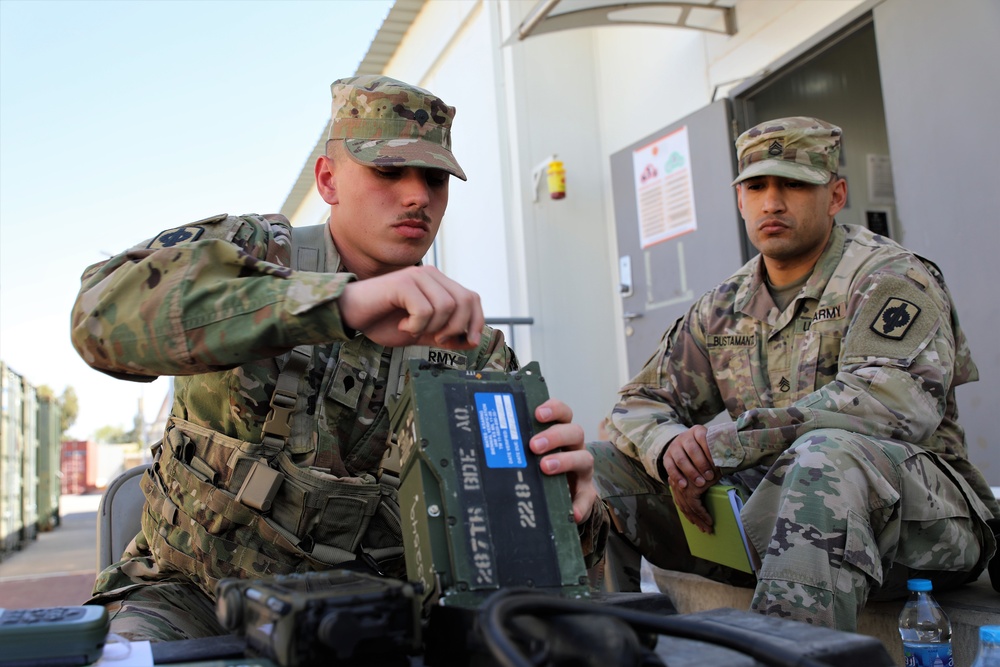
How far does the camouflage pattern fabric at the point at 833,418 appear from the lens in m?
1.79

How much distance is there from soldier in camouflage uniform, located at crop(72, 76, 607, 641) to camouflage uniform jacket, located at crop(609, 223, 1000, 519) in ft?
2.46

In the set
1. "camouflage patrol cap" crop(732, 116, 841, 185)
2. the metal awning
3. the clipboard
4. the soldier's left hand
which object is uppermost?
the metal awning

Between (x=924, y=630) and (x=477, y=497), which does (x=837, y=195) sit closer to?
(x=924, y=630)

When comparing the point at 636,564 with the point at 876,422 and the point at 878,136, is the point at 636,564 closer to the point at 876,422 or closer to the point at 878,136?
the point at 876,422

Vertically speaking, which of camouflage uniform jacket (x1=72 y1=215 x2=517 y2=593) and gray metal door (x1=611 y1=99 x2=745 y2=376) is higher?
gray metal door (x1=611 y1=99 x2=745 y2=376)

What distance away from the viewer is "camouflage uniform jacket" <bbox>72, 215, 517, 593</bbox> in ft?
3.97

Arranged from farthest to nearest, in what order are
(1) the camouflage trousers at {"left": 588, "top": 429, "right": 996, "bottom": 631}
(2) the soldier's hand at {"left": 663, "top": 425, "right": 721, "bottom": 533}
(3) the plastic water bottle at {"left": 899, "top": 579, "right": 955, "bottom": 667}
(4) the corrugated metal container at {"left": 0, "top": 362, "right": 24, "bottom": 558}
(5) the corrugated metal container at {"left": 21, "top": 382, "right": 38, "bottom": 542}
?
(5) the corrugated metal container at {"left": 21, "top": 382, "right": 38, "bottom": 542} → (4) the corrugated metal container at {"left": 0, "top": 362, "right": 24, "bottom": 558} → (2) the soldier's hand at {"left": 663, "top": 425, "right": 721, "bottom": 533} → (3) the plastic water bottle at {"left": 899, "top": 579, "right": 955, "bottom": 667} → (1) the camouflage trousers at {"left": 588, "top": 429, "right": 996, "bottom": 631}

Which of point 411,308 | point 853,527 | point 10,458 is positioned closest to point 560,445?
point 411,308

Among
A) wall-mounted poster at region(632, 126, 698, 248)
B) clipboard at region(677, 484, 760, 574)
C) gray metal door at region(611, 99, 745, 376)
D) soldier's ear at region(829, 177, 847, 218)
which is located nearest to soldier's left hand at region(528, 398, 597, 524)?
clipboard at region(677, 484, 760, 574)

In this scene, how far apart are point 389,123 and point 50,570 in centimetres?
947

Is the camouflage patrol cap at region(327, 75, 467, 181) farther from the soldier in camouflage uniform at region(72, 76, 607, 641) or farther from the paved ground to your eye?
the paved ground

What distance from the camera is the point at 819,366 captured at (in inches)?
98.5

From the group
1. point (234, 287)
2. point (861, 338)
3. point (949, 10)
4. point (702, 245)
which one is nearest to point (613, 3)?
point (702, 245)

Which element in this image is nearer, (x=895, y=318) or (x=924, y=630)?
(x=924, y=630)
